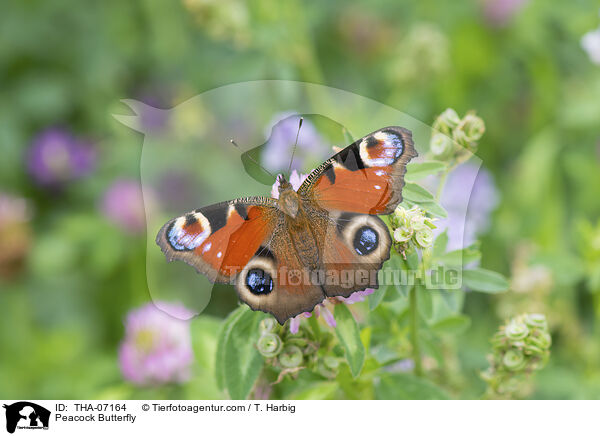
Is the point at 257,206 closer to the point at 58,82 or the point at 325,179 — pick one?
the point at 325,179

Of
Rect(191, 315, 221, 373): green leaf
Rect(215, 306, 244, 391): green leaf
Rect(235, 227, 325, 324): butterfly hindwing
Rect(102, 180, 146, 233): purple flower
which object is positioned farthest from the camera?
Rect(102, 180, 146, 233): purple flower

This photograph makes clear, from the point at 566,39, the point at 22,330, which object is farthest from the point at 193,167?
the point at 566,39

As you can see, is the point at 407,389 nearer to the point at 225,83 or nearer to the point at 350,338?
the point at 350,338

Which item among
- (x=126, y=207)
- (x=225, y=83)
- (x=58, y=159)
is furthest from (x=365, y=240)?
(x=58, y=159)

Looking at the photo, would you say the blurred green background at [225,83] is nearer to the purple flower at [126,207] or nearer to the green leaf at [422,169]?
the purple flower at [126,207]

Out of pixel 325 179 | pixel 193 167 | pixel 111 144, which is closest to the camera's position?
pixel 325 179

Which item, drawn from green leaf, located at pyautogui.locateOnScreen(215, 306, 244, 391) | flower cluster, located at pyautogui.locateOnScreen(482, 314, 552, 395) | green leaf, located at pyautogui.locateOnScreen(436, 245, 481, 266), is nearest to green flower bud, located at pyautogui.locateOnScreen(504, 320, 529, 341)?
flower cluster, located at pyautogui.locateOnScreen(482, 314, 552, 395)

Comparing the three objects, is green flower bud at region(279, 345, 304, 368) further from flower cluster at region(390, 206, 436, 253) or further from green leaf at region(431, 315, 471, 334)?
green leaf at region(431, 315, 471, 334)
